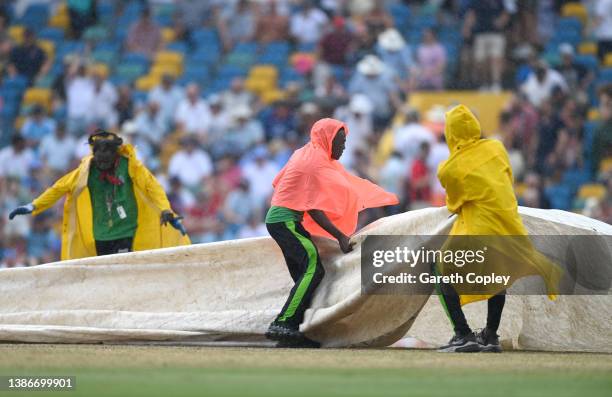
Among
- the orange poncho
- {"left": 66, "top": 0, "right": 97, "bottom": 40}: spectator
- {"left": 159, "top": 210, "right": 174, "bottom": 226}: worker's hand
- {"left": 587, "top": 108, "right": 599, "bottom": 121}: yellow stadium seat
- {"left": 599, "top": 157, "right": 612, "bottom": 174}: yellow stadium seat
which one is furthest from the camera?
{"left": 66, "top": 0, "right": 97, "bottom": 40}: spectator

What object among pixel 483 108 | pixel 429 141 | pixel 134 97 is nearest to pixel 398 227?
pixel 429 141

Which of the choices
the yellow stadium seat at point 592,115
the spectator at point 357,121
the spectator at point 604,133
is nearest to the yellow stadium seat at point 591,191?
the spectator at point 604,133

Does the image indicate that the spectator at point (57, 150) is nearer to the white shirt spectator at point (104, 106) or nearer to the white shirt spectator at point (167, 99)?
the white shirt spectator at point (104, 106)

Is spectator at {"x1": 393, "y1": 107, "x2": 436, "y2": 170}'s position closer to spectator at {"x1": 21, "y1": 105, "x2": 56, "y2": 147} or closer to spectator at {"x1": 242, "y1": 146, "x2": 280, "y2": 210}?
spectator at {"x1": 242, "y1": 146, "x2": 280, "y2": 210}

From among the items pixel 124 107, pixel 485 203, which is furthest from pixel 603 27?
pixel 485 203

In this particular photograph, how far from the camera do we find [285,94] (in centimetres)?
2177

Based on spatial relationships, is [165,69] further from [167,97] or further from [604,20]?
[604,20]

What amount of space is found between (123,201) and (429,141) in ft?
22.2

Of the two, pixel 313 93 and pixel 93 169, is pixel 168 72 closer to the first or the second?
pixel 313 93

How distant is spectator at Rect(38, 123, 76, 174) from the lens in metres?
21.3

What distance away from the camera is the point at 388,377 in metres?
8.44

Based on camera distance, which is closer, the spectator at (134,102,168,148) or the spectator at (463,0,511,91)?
the spectator at (463,0,511,91)

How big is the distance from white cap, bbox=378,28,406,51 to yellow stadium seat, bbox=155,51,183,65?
168 inches

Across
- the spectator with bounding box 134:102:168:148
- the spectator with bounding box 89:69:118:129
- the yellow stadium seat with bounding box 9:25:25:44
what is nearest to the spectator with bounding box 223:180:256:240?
the spectator with bounding box 134:102:168:148
